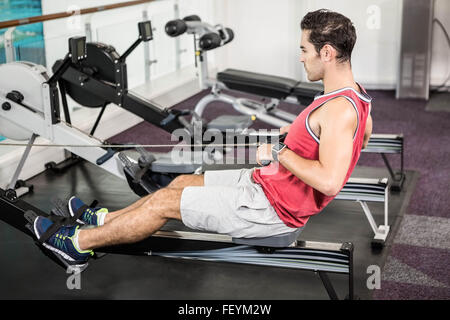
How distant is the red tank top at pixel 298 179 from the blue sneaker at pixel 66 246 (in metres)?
0.71

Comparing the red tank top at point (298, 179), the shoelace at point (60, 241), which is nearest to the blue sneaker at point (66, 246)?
the shoelace at point (60, 241)

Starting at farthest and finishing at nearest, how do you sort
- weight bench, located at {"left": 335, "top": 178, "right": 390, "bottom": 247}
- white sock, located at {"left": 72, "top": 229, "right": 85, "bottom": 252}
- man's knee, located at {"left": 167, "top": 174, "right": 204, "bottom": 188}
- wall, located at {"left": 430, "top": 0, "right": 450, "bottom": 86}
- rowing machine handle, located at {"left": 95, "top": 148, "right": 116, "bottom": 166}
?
1. wall, located at {"left": 430, "top": 0, "right": 450, "bottom": 86}
2. rowing machine handle, located at {"left": 95, "top": 148, "right": 116, "bottom": 166}
3. weight bench, located at {"left": 335, "top": 178, "right": 390, "bottom": 247}
4. man's knee, located at {"left": 167, "top": 174, "right": 204, "bottom": 188}
5. white sock, located at {"left": 72, "top": 229, "right": 85, "bottom": 252}

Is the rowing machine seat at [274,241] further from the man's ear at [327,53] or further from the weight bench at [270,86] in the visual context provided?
the weight bench at [270,86]

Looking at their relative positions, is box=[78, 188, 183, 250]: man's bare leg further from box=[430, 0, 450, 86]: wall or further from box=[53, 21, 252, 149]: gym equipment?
box=[430, 0, 450, 86]: wall

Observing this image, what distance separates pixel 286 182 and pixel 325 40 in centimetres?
49

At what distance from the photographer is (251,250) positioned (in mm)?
2305

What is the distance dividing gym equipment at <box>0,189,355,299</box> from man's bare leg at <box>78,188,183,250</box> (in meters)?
0.08

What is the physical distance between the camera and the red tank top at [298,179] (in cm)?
205

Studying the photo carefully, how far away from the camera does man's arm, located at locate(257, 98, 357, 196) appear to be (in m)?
1.94

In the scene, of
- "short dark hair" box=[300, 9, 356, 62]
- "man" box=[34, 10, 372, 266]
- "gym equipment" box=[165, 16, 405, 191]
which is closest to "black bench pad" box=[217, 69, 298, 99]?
"gym equipment" box=[165, 16, 405, 191]

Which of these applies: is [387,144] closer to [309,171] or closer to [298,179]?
[298,179]

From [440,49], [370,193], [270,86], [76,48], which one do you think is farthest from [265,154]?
[440,49]

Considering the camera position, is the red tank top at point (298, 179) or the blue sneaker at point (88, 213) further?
the blue sneaker at point (88, 213)
